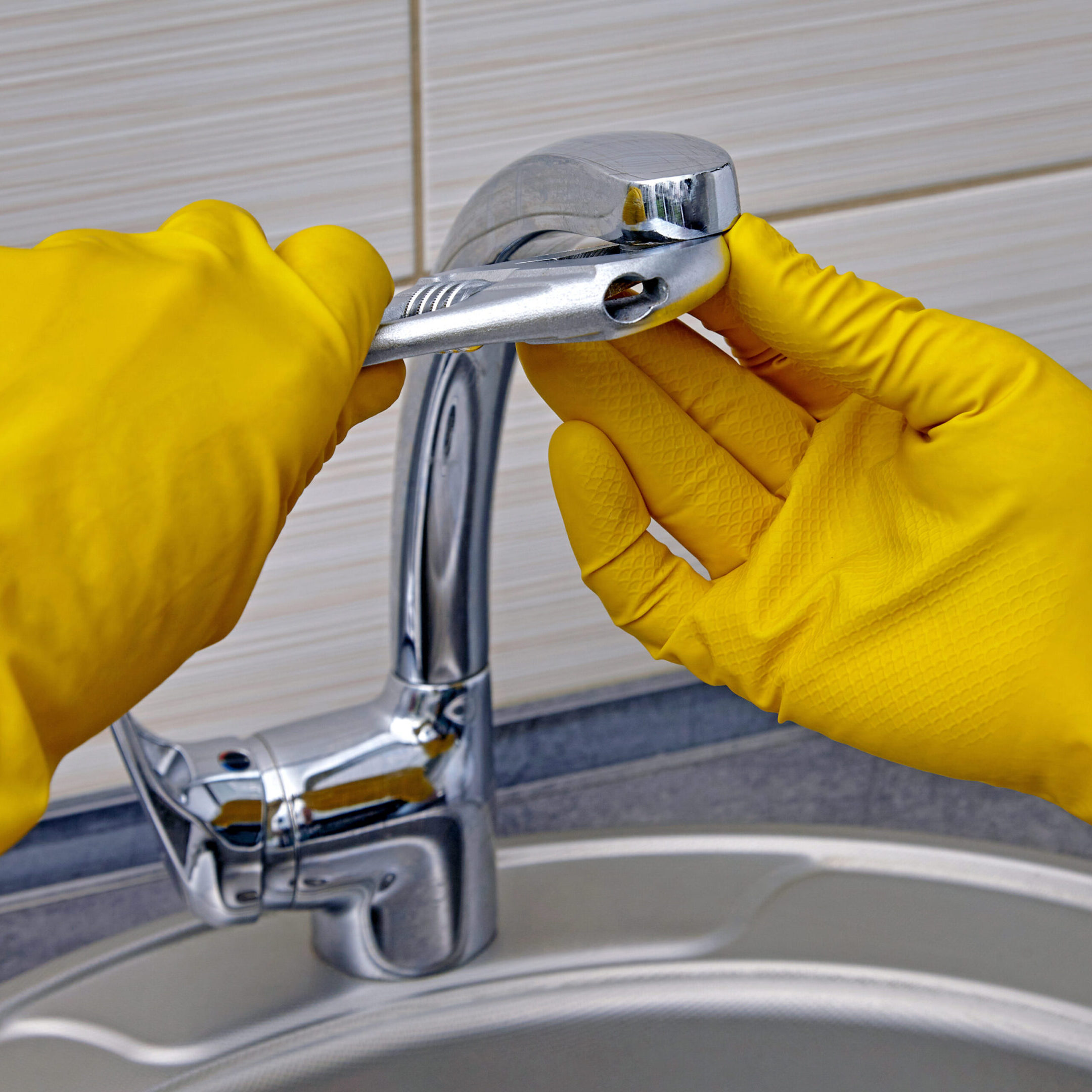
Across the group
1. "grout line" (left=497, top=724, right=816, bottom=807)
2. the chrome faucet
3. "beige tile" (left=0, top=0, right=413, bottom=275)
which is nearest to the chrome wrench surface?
the chrome faucet

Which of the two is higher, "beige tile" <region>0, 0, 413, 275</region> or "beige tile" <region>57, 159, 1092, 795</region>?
"beige tile" <region>0, 0, 413, 275</region>

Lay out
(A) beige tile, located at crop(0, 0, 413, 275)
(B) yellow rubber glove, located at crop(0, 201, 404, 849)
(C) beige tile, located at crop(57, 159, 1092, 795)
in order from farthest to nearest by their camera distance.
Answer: (C) beige tile, located at crop(57, 159, 1092, 795) < (A) beige tile, located at crop(0, 0, 413, 275) < (B) yellow rubber glove, located at crop(0, 201, 404, 849)

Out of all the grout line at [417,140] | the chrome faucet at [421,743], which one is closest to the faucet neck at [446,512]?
the chrome faucet at [421,743]

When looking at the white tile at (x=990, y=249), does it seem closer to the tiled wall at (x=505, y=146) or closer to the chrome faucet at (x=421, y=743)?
the tiled wall at (x=505, y=146)

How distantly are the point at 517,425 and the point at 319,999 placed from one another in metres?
0.23

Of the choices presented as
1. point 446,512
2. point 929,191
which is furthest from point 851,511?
point 929,191

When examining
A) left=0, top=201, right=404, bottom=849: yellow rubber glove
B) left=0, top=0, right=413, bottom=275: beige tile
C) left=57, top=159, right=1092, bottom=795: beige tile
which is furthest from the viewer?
left=57, top=159, right=1092, bottom=795: beige tile

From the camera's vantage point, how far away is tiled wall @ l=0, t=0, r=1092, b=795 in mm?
352

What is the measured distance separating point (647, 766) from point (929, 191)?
0.30m

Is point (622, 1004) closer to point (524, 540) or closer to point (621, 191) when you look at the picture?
point (524, 540)

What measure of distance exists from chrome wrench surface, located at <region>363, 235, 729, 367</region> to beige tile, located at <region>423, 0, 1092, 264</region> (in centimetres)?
17

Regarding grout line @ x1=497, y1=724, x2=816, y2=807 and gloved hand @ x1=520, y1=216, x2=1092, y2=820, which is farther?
grout line @ x1=497, y1=724, x2=816, y2=807

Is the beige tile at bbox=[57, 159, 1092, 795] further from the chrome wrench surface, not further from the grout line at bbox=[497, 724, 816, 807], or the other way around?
the chrome wrench surface

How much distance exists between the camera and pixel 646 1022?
40 cm
